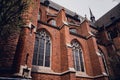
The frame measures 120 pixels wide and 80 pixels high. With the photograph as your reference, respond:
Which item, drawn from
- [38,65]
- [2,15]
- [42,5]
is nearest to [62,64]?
[38,65]

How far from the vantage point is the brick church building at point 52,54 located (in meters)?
6.48

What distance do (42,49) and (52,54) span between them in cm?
102

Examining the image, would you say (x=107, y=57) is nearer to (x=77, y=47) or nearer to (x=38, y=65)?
(x=77, y=47)

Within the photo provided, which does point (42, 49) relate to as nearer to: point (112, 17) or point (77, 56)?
point (77, 56)

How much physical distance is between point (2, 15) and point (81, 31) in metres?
11.5

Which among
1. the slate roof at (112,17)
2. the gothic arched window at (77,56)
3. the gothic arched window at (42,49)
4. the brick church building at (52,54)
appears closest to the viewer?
the brick church building at (52,54)

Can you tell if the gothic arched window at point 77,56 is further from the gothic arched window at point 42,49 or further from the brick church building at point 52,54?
the gothic arched window at point 42,49

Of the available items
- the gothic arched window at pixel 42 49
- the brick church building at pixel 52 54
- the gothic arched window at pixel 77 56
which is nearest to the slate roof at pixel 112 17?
the brick church building at pixel 52 54

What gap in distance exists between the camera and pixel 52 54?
10.4m

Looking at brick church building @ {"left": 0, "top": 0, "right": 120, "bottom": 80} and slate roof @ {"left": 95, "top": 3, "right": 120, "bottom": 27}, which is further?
slate roof @ {"left": 95, "top": 3, "right": 120, "bottom": 27}

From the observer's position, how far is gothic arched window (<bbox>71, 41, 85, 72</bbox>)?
39.0ft

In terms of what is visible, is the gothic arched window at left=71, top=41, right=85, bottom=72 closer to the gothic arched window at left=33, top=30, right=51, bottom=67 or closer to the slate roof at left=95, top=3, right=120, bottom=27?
the gothic arched window at left=33, top=30, right=51, bottom=67

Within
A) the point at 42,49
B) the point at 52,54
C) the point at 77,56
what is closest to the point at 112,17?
the point at 77,56

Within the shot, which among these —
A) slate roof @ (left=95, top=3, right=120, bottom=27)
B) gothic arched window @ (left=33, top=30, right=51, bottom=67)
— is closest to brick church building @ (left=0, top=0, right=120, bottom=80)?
gothic arched window @ (left=33, top=30, right=51, bottom=67)
